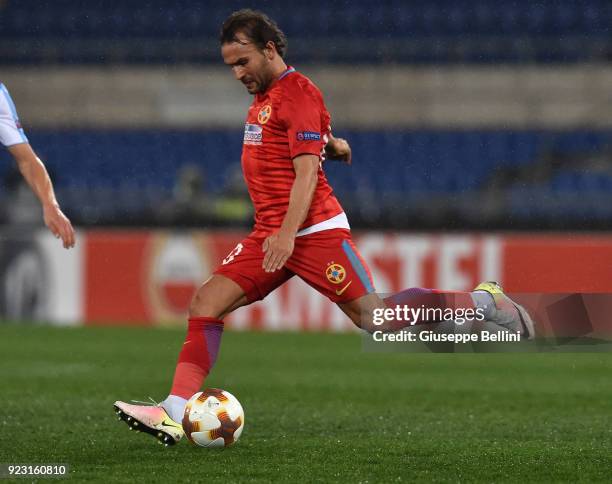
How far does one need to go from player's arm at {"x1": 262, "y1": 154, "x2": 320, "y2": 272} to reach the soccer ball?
646mm

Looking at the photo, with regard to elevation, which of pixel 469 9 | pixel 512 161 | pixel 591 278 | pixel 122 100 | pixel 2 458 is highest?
pixel 469 9

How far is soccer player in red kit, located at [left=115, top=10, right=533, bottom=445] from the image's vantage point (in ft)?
17.0

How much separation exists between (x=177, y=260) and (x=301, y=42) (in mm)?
5975

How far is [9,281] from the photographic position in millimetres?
13125

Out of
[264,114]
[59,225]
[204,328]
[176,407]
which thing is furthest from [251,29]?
[176,407]

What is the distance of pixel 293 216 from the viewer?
199 inches

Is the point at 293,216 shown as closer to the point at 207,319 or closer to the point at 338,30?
the point at 207,319

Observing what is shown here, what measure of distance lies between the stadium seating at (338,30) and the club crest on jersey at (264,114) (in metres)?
12.4

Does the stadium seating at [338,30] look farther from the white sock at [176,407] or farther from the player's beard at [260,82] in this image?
the white sock at [176,407]

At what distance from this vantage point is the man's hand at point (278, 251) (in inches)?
198

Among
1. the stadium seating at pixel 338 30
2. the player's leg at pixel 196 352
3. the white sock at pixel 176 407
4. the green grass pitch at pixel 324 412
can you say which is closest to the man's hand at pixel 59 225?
the player's leg at pixel 196 352

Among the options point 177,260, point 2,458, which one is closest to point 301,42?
point 177,260

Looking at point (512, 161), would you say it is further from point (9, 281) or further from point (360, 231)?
point (9, 281)

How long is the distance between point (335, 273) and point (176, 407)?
2.96 feet
